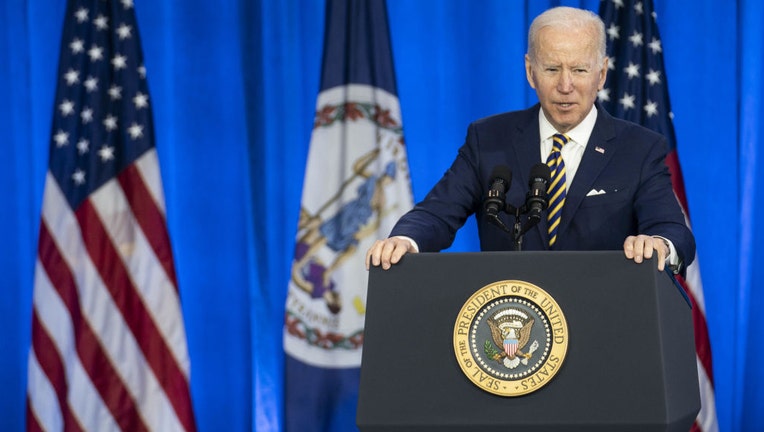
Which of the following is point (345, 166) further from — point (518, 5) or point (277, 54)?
point (518, 5)

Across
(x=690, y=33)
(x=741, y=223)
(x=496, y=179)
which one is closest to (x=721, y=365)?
(x=741, y=223)

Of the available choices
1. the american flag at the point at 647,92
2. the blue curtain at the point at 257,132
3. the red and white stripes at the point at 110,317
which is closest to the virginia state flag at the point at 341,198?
the blue curtain at the point at 257,132

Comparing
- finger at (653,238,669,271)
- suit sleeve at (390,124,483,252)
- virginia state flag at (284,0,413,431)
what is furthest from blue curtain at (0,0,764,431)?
finger at (653,238,669,271)

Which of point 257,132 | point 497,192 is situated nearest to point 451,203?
point 497,192

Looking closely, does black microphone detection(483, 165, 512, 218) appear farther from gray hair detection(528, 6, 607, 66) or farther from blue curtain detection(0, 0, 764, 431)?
blue curtain detection(0, 0, 764, 431)

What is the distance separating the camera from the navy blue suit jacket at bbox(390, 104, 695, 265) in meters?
2.45

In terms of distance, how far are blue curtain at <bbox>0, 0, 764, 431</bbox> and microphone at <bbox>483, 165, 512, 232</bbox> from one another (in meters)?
2.88

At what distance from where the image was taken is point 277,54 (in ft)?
16.4

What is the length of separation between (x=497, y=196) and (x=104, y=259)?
3222 mm

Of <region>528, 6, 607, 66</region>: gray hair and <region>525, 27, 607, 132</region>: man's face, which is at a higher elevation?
<region>528, 6, 607, 66</region>: gray hair

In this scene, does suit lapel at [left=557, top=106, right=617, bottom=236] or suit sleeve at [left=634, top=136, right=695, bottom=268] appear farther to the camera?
suit lapel at [left=557, top=106, right=617, bottom=236]

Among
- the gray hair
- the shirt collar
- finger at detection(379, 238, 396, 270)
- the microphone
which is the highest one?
the gray hair

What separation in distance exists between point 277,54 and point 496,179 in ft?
10.2

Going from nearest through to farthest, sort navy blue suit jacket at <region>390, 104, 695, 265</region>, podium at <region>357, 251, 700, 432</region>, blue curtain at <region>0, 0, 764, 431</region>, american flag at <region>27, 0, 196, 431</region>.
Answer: podium at <region>357, 251, 700, 432</region> → navy blue suit jacket at <region>390, 104, 695, 265</region> → american flag at <region>27, 0, 196, 431</region> → blue curtain at <region>0, 0, 764, 431</region>
